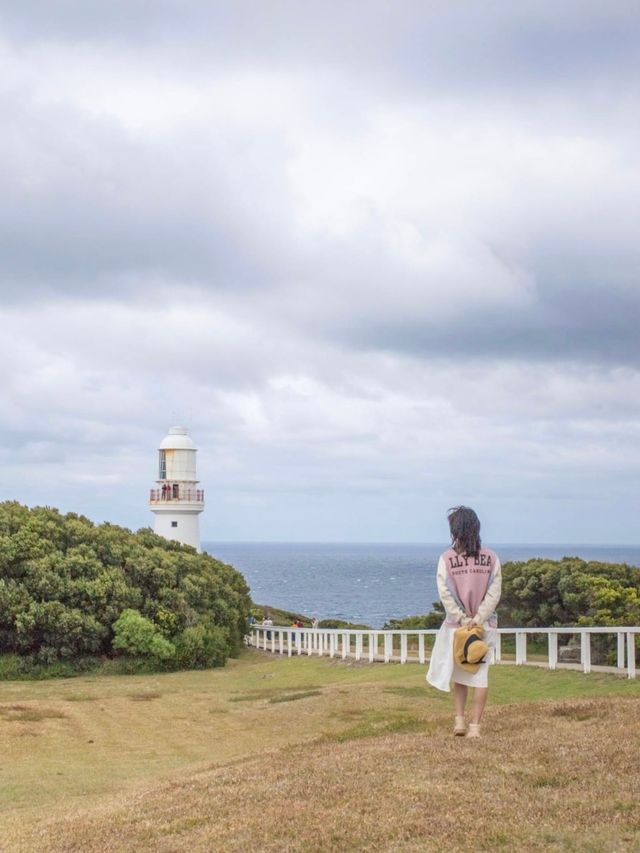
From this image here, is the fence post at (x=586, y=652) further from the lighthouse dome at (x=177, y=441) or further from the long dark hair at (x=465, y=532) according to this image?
the lighthouse dome at (x=177, y=441)

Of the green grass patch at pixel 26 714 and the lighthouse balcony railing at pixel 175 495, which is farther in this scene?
the lighthouse balcony railing at pixel 175 495

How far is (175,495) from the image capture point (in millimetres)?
44812

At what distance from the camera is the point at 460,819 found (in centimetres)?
738

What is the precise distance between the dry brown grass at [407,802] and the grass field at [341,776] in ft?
0.06

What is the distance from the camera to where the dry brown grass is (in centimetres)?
711

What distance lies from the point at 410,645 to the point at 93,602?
1151 centimetres

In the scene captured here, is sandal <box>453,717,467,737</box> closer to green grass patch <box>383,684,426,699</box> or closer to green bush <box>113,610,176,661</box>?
green grass patch <box>383,684,426,699</box>

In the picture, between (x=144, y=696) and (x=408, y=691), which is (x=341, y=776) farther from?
(x=144, y=696)

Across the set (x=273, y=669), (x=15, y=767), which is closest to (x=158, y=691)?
(x=273, y=669)

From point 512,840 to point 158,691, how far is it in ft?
58.1

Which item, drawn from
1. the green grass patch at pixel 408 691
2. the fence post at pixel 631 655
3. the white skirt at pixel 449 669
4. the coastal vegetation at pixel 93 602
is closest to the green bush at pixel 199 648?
the coastal vegetation at pixel 93 602

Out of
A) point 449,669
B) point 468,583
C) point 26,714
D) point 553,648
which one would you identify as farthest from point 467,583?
point 26,714

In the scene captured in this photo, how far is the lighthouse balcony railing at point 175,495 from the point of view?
44656mm

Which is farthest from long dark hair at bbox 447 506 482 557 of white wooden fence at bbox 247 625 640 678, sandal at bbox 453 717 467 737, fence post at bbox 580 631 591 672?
fence post at bbox 580 631 591 672
